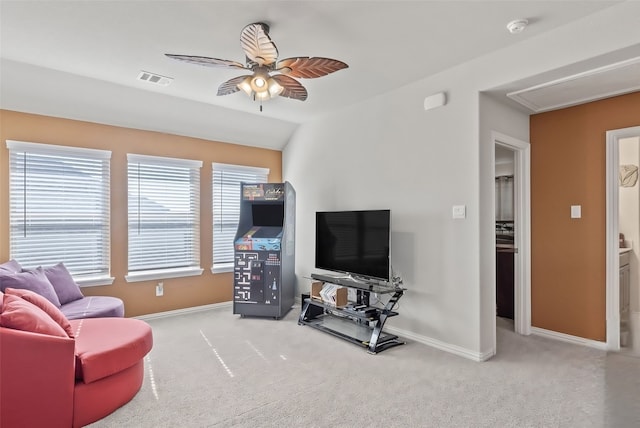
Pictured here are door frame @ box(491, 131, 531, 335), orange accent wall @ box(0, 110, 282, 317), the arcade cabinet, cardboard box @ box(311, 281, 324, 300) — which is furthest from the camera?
the arcade cabinet

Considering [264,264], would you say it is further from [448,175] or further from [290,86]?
[448,175]

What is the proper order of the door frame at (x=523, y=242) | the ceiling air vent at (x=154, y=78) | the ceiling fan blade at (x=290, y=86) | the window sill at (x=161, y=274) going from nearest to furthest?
the ceiling fan blade at (x=290, y=86) → the ceiling air vent at (x=154, y=78) → the door frame at (x=523, y=242) → the window sill at (x=161, y=274)

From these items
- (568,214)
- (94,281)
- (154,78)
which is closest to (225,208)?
(94,281)

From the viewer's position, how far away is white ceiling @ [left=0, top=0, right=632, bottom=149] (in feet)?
7.95

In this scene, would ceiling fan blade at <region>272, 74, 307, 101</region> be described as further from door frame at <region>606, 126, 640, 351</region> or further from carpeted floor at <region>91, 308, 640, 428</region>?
door frame at <region>606, 126, 640, 351</region>

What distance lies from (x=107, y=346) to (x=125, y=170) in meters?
2.65

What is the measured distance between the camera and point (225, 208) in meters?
5.24

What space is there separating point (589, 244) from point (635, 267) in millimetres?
1589

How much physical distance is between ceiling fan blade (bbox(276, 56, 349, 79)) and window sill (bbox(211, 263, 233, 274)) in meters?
3.23

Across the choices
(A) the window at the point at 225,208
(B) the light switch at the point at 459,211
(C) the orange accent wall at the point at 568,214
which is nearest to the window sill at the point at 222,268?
(A) the window at the point at 225,208

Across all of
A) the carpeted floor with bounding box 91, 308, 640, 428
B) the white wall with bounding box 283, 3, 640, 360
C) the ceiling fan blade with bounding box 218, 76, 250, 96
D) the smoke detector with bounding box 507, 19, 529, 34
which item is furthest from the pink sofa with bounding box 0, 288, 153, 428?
the smoke detector with bounding box 507, 19, 529, 34

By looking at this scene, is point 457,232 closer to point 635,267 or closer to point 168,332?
point 635,267

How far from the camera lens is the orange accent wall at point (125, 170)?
146 inches

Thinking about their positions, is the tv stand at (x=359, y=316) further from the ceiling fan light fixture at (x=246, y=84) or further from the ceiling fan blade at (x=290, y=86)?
the ceiling fan light fixture at (x=246, y=84)
